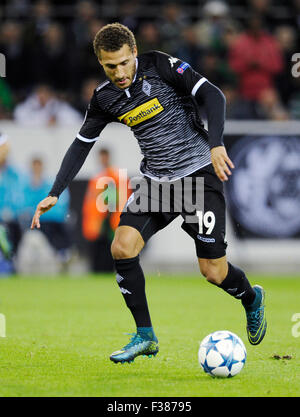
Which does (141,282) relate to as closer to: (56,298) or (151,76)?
(151,76)

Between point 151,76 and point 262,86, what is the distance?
949 cm

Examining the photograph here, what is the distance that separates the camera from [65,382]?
5629 millimetres

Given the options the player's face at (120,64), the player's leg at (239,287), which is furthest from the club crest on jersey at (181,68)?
the player's leg at (239,287)

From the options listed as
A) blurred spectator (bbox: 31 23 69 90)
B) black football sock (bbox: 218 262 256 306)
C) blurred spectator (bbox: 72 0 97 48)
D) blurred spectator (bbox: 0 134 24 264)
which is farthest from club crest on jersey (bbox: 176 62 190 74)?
blurred spectator (bbox: 72 0 97 48)

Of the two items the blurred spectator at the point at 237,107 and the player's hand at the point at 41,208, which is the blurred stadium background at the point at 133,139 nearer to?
the blurred spectator at the point at 237,107

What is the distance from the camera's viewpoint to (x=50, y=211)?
14547mm

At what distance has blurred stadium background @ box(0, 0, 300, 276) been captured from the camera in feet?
47.4

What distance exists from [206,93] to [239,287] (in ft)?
5.17

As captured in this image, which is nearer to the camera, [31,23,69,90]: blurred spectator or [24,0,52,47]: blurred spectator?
[31,23,69,90]: blurred spectator

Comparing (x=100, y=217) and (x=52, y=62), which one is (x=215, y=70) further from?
(x=100, y=217)

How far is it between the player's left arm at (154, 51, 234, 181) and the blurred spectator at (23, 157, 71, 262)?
816cm

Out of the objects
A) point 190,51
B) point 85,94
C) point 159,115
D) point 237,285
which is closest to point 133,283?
point 237,285

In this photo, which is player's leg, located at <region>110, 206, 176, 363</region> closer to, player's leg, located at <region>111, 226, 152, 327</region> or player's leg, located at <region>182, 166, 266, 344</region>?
player's leg, located at <region>111, 226, 152, 327</region>

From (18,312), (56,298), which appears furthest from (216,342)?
(56,298)
